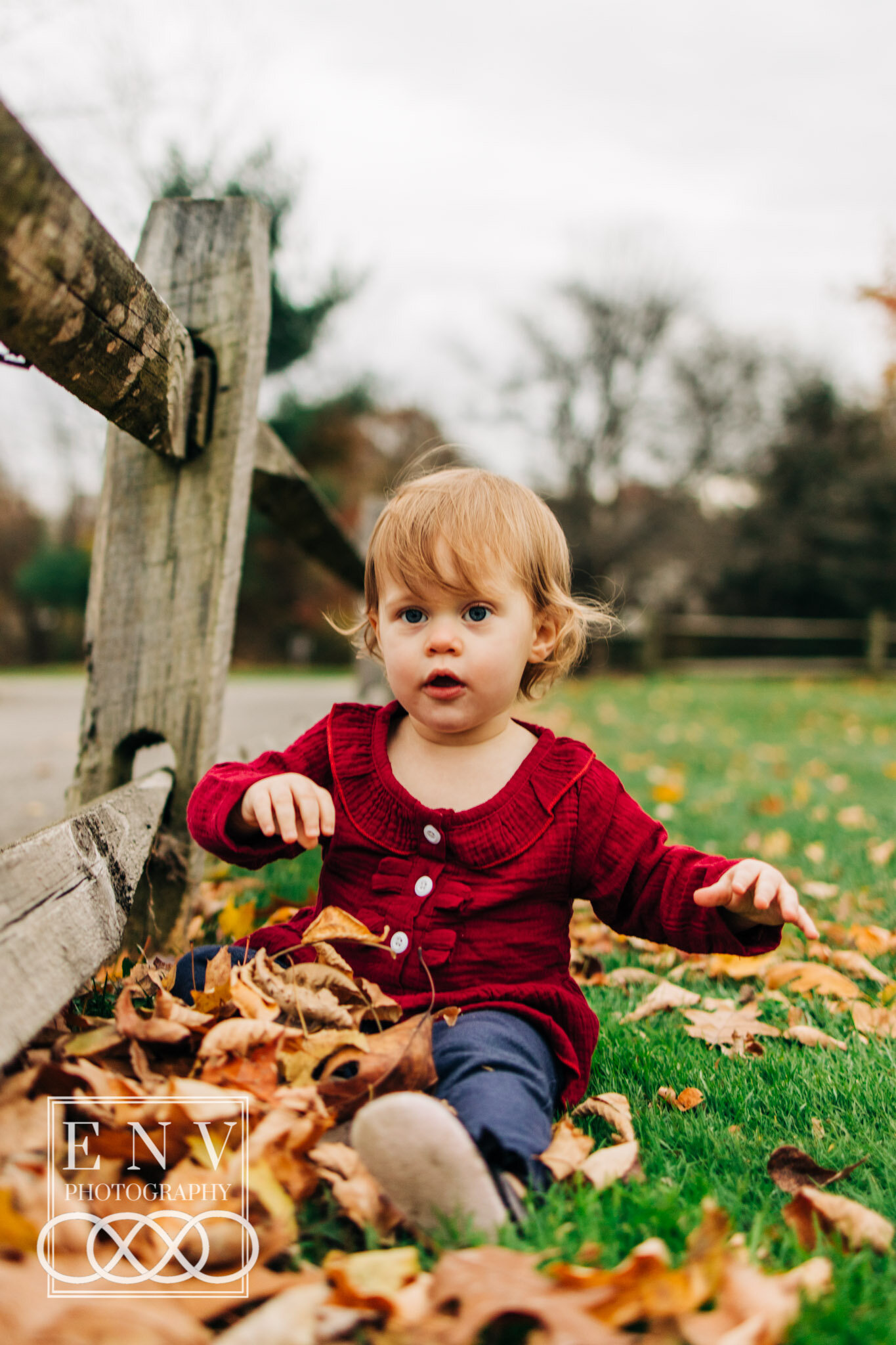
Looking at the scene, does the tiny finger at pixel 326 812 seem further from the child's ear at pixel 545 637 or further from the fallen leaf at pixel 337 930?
the child's ear at pixel 545 637

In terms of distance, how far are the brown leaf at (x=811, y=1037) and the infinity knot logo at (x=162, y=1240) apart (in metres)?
1.22

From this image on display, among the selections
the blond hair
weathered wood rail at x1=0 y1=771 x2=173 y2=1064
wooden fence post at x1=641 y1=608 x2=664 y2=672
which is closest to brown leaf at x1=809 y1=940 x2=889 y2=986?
the blond hair

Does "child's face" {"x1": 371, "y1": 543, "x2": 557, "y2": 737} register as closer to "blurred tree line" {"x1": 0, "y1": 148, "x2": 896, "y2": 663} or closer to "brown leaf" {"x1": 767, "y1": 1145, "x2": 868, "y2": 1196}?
"brown leaf" {"x1": 767, "y1": 1145, "x2": 868, "y2": 1196}

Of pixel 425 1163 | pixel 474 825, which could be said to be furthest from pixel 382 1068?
pixel 474 825

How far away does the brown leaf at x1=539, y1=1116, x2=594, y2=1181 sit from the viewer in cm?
125

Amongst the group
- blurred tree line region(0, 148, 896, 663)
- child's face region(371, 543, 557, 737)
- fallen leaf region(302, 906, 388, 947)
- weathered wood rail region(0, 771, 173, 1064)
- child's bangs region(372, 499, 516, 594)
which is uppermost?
blurred tree line region(0, 148, 896, 663)

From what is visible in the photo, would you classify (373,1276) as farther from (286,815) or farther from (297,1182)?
(286,815)

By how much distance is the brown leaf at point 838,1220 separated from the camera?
1.16 m

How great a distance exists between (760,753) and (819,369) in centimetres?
1995

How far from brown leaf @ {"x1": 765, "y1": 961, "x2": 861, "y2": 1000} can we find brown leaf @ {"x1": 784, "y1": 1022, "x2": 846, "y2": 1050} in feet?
0.78

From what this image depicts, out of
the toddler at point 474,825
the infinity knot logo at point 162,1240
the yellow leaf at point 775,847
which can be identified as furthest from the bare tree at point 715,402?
the infinity knot logo at point 162,1240

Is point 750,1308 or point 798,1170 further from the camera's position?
point 798,1170

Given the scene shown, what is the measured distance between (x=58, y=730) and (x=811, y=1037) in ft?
19.6

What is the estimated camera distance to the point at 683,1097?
5.28ft
